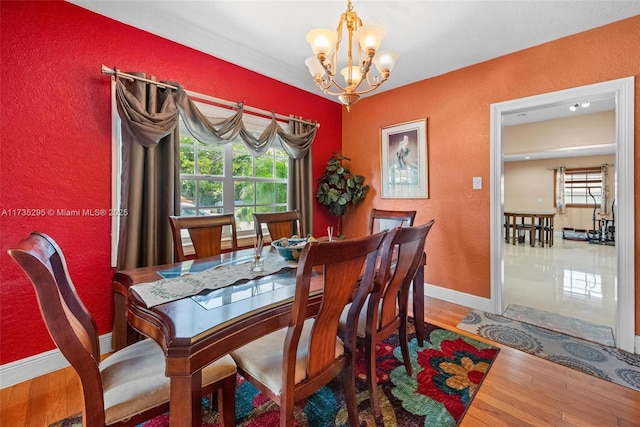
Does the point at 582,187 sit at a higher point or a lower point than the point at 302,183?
higher

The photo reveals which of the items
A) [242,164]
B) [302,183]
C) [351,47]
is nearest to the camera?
[351,47]

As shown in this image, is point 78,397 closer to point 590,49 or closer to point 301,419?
point 301,419

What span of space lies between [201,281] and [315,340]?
66 cm

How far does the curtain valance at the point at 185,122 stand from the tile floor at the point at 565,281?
3.07 m

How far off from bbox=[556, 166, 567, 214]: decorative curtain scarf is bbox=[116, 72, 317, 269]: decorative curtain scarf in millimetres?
9325

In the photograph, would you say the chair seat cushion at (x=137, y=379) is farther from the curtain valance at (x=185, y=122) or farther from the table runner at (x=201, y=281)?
the curtain valance at (x=185, y=122)

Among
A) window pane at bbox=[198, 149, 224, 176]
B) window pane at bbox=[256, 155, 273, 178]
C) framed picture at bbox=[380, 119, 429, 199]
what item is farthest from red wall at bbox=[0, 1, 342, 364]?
framed picture at bbox=[380, 119, 429, 199]

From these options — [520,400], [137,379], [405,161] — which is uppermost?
[405,161]

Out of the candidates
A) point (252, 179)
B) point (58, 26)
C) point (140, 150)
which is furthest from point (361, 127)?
point (58, 26)

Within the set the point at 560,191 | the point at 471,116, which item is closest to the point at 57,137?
the point at 471,116

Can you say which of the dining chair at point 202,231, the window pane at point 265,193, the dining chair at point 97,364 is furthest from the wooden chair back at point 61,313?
the window pane at point 265,193

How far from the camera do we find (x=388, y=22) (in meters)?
2.19

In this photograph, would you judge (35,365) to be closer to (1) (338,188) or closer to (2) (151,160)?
(2) (151,160)

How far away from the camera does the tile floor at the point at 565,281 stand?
2.83 m
